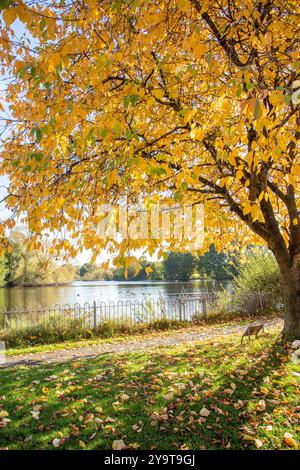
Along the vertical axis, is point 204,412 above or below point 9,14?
below

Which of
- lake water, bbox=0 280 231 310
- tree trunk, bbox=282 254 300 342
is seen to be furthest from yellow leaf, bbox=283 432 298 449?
lake water, bbox=0 280 231 310

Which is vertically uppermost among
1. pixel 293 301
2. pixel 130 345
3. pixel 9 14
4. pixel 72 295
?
pixel 9 14

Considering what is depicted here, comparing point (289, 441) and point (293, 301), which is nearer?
point (289, 441)

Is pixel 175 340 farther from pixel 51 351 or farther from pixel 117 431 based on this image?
pixel 117 431

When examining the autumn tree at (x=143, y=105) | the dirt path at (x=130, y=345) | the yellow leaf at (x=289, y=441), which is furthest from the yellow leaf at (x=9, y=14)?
the dirt path at (x=130, y=345)

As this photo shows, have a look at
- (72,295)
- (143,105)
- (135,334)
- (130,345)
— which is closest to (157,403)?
(143,105)

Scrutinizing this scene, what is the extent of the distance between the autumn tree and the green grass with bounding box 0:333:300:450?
2.16 meters

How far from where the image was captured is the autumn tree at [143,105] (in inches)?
132

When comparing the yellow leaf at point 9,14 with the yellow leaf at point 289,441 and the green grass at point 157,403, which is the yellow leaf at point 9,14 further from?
the yellow leaf at point 289,441

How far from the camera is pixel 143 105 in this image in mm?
4809

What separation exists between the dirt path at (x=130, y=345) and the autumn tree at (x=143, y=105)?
134 inches

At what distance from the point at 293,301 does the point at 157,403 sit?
14.7 feet

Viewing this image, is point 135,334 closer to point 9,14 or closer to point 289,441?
point 289,441

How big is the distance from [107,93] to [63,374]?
5059 mm
